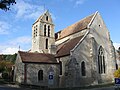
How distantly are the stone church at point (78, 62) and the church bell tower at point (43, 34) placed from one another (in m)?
4.94

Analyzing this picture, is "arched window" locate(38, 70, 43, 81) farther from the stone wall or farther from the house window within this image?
the house window

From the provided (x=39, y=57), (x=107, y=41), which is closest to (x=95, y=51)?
(x=107, y=41)

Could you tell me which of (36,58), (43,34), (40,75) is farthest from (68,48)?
(43,34)

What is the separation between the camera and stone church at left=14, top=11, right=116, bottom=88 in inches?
1329

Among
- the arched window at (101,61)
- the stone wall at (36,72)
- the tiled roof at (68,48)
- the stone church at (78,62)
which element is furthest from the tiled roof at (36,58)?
the arched window at (101,61)

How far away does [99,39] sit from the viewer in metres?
38.8

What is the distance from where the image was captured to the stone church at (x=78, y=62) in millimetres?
33750

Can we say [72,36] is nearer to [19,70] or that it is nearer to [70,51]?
[70,51]

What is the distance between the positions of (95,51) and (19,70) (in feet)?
48.3

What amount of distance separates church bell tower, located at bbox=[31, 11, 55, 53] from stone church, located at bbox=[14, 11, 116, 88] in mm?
4936

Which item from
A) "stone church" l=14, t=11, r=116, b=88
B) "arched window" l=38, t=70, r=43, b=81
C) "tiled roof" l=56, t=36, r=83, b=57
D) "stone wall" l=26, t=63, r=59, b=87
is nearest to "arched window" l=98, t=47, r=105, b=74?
"stone church" l=14, t=11, r=116, b=88

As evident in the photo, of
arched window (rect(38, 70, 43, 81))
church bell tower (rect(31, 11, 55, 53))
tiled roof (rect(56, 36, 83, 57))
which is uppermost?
church bell tower (rect(31, 11, 55, 53))

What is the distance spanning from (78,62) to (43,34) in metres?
16.2

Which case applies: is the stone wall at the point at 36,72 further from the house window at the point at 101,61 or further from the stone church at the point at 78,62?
the house window at the point at 101,61
